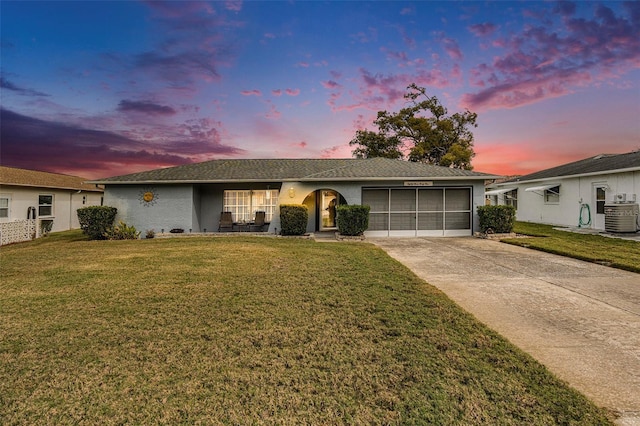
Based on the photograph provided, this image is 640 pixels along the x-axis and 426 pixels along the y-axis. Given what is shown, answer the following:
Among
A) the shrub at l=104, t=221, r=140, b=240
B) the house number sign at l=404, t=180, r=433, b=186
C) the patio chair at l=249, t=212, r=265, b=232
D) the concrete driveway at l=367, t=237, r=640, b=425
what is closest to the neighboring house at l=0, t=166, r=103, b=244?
the shrub at l=104, t=221, r=140, b=240

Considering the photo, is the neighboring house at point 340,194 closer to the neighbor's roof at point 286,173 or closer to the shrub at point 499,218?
the neighbor's roof at point 286,173

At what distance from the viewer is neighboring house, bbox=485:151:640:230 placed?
13.6 m

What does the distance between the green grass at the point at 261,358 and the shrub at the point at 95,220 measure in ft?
27.0

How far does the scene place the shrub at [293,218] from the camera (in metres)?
13.3

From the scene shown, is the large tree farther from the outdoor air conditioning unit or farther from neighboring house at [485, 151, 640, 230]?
the outdoor air conditioning unit

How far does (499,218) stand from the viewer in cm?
1307

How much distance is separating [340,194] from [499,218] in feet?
23.0

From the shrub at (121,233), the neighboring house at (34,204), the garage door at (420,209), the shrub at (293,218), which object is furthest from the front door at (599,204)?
the neighboring house at (34,204)

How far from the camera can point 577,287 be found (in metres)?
5.71

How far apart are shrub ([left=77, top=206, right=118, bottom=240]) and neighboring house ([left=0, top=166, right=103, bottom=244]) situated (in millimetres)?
1318

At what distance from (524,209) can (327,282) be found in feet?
71.5

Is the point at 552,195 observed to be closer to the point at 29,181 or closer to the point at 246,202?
the point at 246,202

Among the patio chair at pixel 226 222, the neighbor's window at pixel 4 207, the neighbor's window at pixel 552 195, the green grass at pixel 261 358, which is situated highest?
the neighbor's window at pixel 552 195

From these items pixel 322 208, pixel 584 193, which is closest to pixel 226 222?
pixel 322 208
